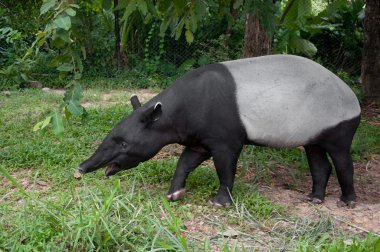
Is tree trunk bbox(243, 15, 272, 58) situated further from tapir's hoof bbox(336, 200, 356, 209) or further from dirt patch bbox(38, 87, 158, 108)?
dirt patch bbox(38, 87, 158, 108)

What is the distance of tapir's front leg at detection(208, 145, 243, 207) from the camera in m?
4.48

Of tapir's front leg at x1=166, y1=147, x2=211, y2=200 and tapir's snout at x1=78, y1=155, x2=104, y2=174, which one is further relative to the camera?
tapir's front leg at x1=166, y1=147, x2=211, y2=200

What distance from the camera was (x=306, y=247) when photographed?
11.1 feet

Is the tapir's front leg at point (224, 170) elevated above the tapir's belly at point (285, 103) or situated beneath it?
situated beneath

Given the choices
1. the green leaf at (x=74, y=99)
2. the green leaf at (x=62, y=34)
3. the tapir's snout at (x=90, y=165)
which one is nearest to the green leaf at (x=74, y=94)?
A: the green leaf at (x=74, y=99)

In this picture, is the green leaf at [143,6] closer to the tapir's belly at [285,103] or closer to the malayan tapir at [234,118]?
the malayan tapir at [234,118]

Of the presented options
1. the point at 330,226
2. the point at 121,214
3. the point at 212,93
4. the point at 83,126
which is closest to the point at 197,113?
the point at 212,93

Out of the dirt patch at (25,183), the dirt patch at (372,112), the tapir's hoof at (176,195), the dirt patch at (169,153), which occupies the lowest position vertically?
the dirt patch at (372,112)

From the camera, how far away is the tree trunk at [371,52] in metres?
8.68

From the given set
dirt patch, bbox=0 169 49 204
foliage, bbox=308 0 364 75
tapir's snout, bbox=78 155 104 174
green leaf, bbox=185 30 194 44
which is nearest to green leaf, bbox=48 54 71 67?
tapir's snout, bbox=78 155 104 174

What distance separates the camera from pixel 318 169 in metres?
4.99

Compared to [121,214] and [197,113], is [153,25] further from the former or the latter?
[121,214]

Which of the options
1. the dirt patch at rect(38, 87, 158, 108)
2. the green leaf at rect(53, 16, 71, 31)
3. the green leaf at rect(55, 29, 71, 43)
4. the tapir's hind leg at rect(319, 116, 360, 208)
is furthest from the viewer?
the dirt patch at rect(38, 87, 158, 108)

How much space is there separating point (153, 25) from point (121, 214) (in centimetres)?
894
